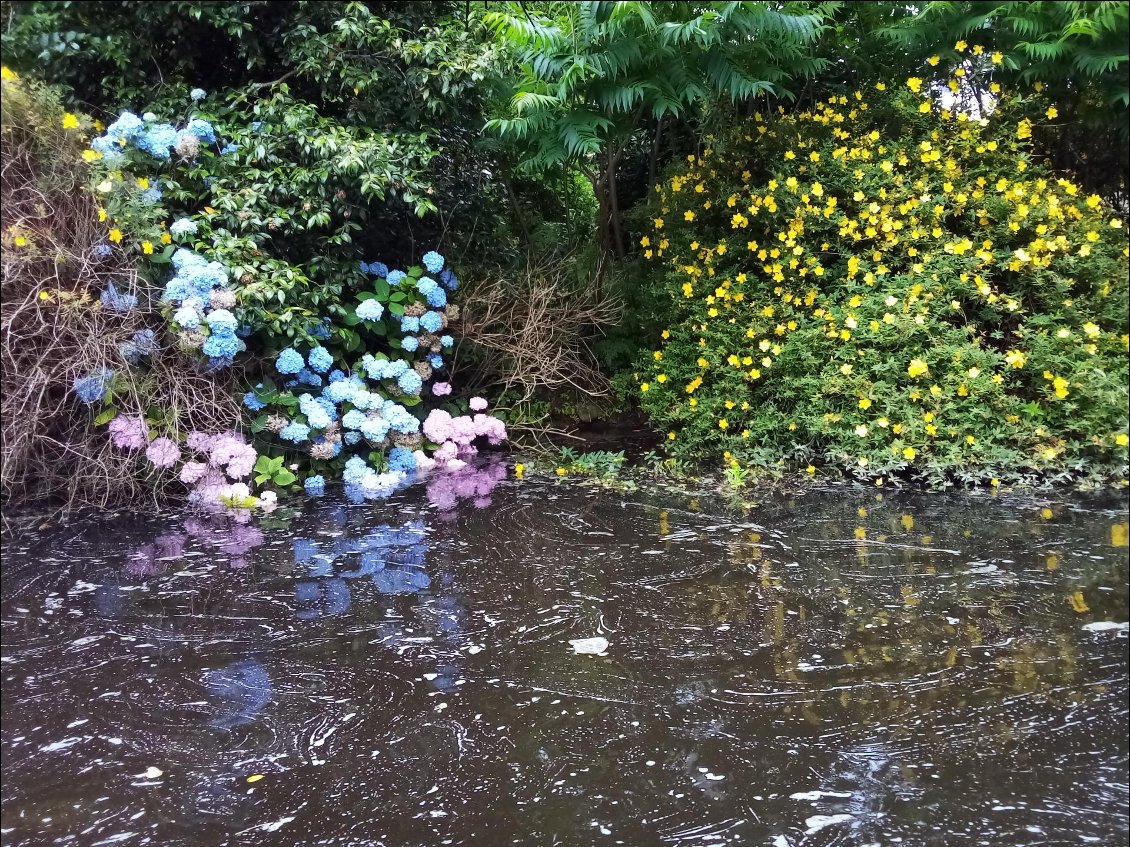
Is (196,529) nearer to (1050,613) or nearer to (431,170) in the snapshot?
(431,170)

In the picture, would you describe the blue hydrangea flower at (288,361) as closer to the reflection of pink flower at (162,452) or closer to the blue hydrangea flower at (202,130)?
the reflection of pink flower at (162,452)

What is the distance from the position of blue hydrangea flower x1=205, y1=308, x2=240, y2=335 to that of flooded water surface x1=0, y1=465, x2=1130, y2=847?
2.86 ft

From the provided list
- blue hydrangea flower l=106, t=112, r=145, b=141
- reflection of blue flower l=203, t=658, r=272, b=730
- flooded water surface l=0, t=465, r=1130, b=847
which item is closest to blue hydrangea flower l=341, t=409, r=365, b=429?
flooded water surface l=0, t=465, r=1130, b=847

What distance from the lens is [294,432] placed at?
3.41 meters

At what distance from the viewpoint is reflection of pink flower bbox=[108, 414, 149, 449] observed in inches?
111

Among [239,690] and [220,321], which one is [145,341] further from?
[239,690]

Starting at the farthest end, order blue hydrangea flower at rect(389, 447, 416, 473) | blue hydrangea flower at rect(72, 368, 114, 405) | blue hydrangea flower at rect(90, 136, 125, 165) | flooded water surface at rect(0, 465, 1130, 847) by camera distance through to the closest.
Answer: blue hydrangea flower at rect(389, 447, 416, 473) < blue hydrangea flower at rect(72, 368, 114, 405) < blue hydrangea flower at rect(90, 136, 125, 165) < flooded water surface at rect(0, 465, 1130, 847)

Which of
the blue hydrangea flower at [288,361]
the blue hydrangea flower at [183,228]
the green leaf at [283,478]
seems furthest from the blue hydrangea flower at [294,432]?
the blue hydrangea flower at [183,228]

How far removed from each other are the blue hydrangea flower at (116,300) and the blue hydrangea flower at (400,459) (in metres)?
1.44

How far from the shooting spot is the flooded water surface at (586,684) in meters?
1.35

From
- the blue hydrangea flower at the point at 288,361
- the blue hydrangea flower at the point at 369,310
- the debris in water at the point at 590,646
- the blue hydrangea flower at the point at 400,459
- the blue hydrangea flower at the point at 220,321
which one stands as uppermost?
the blue hydrangea flower at the point at 369,310

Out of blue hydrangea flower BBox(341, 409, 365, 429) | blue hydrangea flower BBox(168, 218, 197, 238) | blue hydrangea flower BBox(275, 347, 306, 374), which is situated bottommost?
blue hydrangea flower BBox(341, 409, 365, 429)

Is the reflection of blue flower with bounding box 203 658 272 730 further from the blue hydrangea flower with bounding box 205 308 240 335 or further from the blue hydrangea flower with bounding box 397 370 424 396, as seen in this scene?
the blue hydrangea flower with bounding box 397 370 424 396

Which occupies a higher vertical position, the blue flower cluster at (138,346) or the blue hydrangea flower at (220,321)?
the blue hydrangea flower at (220,321)
